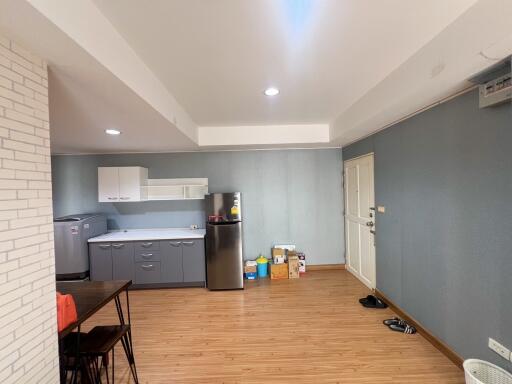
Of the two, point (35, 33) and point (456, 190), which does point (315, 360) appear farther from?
point (35, 33)

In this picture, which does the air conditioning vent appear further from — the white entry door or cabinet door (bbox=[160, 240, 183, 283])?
cabinet door (bbox=[160, 240, 183, 283])

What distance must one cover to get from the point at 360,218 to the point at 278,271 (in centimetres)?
163

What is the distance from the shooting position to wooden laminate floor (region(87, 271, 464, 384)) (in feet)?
7.17

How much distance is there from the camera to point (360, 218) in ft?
13.4

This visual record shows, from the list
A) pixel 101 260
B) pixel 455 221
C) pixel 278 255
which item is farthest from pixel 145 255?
pixel 455 221

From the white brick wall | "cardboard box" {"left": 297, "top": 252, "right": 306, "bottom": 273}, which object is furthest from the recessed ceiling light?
"cardboard box" {"left": 297, "top": 252, "right": 306, "bottom": 273}

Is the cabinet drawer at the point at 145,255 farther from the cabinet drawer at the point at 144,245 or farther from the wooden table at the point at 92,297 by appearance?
the wooden table at the point at 92,297

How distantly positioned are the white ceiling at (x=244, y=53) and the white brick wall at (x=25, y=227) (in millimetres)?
191

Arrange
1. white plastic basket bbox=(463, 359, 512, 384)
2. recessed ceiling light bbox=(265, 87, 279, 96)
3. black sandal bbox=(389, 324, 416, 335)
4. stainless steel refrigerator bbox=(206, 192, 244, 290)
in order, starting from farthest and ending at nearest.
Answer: stainless steel refrigerator bbox=(206, 192, 244, 290)
black sandal bbox=(389, 324, 416, 335)
recessed ceiling light bbox=(265, 87, 279, 96)
white plastic basket bbox=(463, 359, 512, 384)

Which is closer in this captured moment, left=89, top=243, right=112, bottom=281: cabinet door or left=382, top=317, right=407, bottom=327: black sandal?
left=382, top=317, right=407, bottom=327: black sandal

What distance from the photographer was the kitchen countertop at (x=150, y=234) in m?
4.04

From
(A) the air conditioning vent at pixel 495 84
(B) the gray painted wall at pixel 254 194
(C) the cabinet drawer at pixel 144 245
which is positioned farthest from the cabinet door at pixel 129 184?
(A) the air conditioning vent at pixel 495 84

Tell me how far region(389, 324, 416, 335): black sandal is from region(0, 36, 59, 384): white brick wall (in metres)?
2.96

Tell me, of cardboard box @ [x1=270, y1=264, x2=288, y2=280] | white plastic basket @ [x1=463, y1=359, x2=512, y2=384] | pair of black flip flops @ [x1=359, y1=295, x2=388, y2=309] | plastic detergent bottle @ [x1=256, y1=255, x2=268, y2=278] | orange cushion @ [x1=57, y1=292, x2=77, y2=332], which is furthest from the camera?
plastic detergent bottle @ [x1=256, y1=255, x2=268, y2=278]
